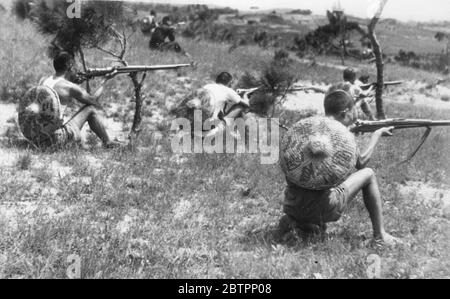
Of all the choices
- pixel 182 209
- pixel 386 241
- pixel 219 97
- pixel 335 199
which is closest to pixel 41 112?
pixel 182 209

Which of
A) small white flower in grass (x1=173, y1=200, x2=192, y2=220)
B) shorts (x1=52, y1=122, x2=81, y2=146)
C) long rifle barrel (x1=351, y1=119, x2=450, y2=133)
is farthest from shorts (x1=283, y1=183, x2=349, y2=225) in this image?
shorts (x1=52, y1=122, x2=81, y2=146)

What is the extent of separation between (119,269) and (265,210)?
223 centimetres

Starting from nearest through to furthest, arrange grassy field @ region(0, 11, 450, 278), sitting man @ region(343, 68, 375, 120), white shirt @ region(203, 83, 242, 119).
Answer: grassy field @ region(0, 11, 450, 278)
white shirt @ region(203, 83, 242, 119)
sitting man @ region(343, 68, 375, 120)

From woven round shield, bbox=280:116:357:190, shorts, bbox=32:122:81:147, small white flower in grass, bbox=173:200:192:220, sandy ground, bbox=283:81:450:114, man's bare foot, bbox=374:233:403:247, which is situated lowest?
sandy ground, bbox=283:81:450:114

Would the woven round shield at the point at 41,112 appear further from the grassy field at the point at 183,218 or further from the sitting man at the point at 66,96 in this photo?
the grassy field at the point at 183,218

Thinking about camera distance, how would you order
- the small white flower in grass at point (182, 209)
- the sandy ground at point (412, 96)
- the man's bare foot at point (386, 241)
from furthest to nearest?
the sandy ground at point (412, 96), the small white flower in grass at point (182, 209), the man's bare foot at point (386, 241)

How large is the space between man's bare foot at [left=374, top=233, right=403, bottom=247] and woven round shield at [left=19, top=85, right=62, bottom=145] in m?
4.04

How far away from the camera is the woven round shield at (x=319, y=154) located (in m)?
4.16

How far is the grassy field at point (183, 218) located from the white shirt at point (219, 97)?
2.85 ft

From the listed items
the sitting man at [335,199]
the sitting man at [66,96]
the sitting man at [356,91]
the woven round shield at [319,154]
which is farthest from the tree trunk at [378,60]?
the woven round shield at [319,154]

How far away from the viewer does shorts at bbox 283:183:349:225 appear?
441cm

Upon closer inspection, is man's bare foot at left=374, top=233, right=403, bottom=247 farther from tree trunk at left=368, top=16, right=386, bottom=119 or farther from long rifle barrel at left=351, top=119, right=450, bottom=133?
tree trunk at left=368, top=16, right=386, bottom=119

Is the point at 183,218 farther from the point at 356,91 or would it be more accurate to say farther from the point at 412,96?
the point at 412,96
